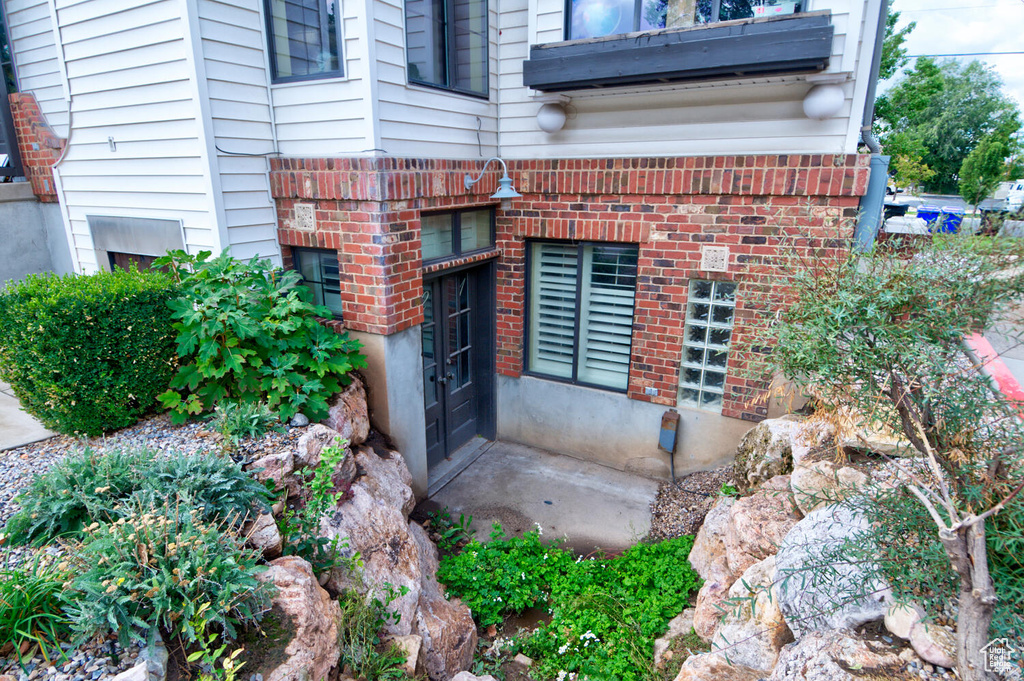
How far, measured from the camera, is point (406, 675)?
2.67 meters

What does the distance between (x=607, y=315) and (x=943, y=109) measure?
59.7 ft

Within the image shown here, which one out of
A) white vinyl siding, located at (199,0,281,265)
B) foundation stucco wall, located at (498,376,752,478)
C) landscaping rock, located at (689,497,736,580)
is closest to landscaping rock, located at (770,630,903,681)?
landscaping rock, located at (689,497,736,580)

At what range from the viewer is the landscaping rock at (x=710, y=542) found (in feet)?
12.7

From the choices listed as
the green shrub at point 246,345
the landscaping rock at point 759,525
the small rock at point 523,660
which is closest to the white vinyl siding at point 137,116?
the green shrub at point 246,345

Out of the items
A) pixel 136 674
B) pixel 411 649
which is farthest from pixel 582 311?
pixel 136 674

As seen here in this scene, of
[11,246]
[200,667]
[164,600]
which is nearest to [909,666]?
[200,667]

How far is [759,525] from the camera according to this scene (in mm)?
3572

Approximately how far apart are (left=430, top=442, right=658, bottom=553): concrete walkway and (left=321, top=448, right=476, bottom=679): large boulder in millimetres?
887

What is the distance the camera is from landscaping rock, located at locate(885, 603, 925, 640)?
84.6 inches

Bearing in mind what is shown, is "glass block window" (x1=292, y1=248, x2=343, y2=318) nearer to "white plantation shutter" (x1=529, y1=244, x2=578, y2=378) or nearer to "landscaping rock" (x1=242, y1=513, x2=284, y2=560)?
"white plantation shutter" (x1=529, y1=244, x2=578, y2=378)

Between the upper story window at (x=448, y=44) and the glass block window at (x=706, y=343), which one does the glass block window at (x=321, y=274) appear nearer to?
the upper story window at (x=448, y=44)

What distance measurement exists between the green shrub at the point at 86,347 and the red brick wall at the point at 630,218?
1.29m

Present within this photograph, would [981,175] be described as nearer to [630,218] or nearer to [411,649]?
[630,218]

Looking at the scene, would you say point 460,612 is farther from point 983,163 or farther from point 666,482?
point 983,163
